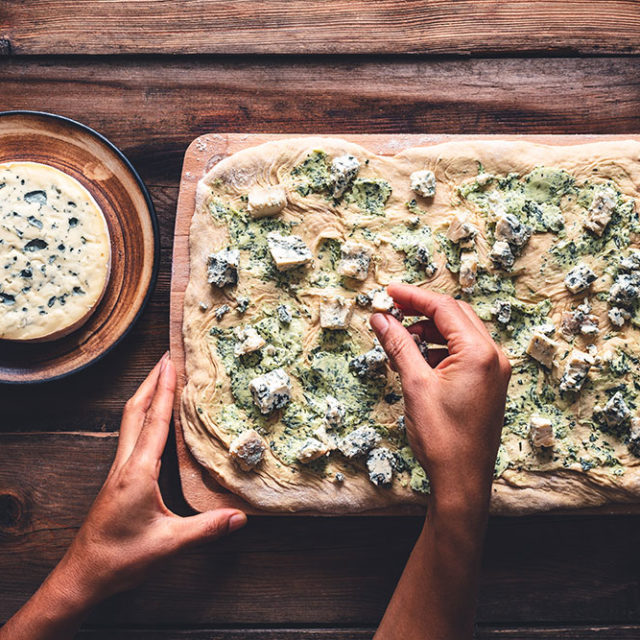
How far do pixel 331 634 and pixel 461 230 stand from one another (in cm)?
206

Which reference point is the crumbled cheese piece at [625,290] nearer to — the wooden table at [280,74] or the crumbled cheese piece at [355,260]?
the wooden table at [280,74]

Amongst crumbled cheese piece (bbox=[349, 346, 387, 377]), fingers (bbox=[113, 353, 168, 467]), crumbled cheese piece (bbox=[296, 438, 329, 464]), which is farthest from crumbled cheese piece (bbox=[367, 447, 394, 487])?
fingers (bbox=[113, 353, 168, 467])


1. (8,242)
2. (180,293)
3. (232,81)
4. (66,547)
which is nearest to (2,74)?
(8,242)

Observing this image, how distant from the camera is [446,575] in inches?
93.7

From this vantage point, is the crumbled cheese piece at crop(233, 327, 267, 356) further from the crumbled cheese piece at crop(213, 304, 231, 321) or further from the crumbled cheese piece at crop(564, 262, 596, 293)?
the crumbled cheese piece at crop(564, 262, 596, 293)

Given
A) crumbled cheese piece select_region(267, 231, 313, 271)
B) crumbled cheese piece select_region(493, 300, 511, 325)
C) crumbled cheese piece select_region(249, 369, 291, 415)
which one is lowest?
crumbled cheese piece select_region(249, 369, 291, 415)

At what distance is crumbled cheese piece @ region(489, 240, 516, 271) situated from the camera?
262cm

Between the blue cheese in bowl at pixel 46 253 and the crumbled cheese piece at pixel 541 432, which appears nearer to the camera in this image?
the crumbled cheese piece at pixel 541 432

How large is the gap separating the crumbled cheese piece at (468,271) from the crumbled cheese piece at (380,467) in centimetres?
83

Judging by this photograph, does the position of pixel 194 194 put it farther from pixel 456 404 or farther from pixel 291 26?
pixel 456 404

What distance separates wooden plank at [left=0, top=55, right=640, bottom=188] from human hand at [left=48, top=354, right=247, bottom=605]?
4.64 ft

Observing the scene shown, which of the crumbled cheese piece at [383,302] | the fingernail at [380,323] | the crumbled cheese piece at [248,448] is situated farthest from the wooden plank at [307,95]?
the crumbled cheese piece at [248,448]

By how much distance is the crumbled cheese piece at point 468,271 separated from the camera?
8.56 ft

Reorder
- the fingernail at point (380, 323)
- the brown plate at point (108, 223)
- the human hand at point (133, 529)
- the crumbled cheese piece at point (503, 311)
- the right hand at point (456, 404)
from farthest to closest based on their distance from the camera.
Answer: the brown plate at point (108, 223) < the crumbled cheese piece at point (503, 311) < the human hand at point (133, 529) < the fingernail at point (380, 323) < the right hand at point (456, 404)
